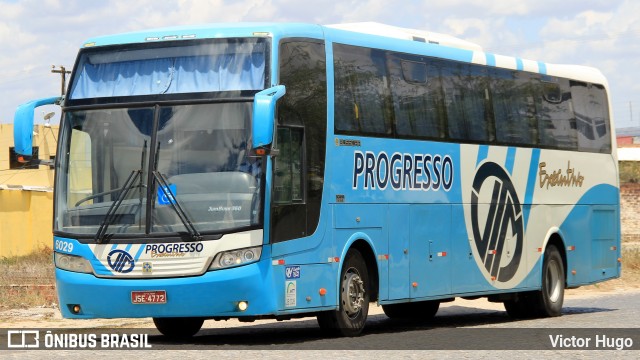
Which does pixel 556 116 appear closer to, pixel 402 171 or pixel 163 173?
pixel 402 171

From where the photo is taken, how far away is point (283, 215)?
1427 centimetres

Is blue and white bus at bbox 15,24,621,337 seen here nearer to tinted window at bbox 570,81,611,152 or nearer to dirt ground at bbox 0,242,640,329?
dirt ground at bbox 0,242,640,329

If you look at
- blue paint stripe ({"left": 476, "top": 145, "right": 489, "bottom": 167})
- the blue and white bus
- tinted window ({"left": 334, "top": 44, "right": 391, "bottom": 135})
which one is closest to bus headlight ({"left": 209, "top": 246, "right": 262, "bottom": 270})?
the blue and white bus

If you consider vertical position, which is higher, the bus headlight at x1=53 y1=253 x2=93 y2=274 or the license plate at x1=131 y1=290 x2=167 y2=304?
the bus headlight at x1=53 y1=253 x2=93 y2=274

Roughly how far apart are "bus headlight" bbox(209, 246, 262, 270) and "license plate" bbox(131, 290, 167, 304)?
60cm

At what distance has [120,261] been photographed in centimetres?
1395

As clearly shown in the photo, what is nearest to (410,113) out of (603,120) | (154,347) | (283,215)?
(283,215)

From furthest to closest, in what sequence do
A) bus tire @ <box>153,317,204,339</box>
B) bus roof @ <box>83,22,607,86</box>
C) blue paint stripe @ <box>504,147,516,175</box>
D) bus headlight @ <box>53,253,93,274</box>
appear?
1. blue paint stripe @ <box>504,147,516,175</box>
2. bus tire @ <box>153,317,204,339</box>
3. bus roof @ <box>83,22,607,86</box>
4. bus headlight @ <box>53,253,93,274</box>

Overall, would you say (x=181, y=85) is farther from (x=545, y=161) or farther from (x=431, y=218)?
(x=545, y=161)

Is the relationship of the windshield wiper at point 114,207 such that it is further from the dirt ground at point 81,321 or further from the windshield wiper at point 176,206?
the dirt ground at point 81,321

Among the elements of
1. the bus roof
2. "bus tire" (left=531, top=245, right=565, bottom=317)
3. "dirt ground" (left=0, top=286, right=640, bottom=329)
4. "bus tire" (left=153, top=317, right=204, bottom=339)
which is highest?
the bus roof

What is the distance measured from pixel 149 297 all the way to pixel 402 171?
Result: 435 centimetres

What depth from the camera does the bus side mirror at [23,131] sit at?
1402 centimetres

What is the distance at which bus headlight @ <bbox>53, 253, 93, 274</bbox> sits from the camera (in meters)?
14.1
